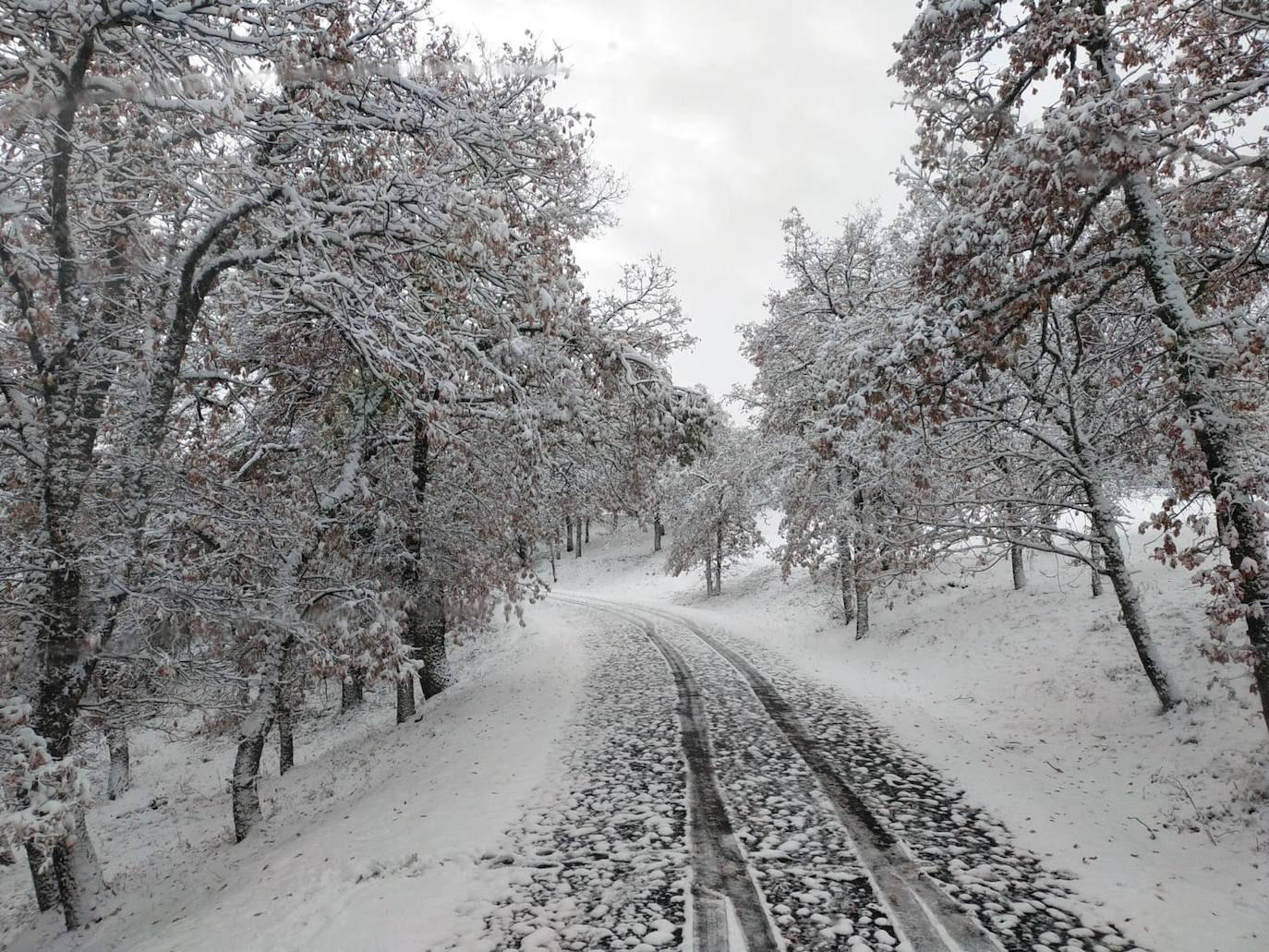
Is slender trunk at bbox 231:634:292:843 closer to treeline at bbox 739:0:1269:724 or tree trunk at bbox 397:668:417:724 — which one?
tree trunk at bbox 397:668:417:724

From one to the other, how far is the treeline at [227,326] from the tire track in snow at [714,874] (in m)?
4.44

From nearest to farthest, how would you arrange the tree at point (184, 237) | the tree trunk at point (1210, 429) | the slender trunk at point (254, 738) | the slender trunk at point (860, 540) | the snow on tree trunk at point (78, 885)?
the tree at point (184, 237)
the tree trunk at point (1210, 429)
the snow on tree trunk at point (78, 885)
the slender trunk at point (254, 738)
the slender trunk at point (860, 540)

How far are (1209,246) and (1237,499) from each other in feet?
11.9

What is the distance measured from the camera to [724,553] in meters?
33.8

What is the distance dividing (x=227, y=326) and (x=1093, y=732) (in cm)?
1394

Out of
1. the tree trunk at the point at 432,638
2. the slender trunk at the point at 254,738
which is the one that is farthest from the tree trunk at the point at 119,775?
the slender trunk at the point at 254,738

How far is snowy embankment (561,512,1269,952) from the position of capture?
18.6 ft

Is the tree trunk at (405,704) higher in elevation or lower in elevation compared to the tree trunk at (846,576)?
lower

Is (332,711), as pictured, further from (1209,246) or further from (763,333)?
(1209,246)

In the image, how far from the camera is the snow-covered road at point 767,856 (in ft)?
15.9

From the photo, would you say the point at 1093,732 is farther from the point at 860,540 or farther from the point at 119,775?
the point at 119,775

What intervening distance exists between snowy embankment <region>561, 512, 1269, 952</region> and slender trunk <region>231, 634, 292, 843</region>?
9972 millimetres

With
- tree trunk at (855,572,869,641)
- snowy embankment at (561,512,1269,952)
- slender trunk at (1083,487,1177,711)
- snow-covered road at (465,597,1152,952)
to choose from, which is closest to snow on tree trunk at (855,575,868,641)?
tree trunk at (855,572,869,641)

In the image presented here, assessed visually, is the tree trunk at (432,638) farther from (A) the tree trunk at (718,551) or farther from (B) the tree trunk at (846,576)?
(A) the tree trunk at (718,551)
